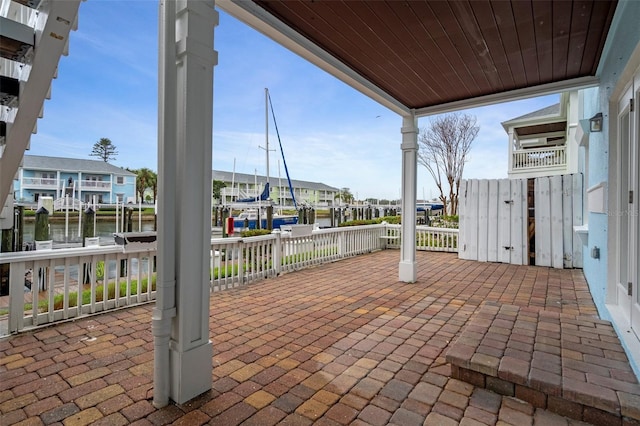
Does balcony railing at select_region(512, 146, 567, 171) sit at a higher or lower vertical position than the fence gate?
higher

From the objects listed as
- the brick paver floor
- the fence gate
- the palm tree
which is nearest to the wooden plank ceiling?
the brick paver floor

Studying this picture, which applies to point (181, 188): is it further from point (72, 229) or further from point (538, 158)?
point (72, 229)

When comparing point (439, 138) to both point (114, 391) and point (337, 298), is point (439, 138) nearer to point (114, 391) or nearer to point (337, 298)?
point (337, 298)

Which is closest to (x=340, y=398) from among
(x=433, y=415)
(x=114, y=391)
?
(x=433, y=415)

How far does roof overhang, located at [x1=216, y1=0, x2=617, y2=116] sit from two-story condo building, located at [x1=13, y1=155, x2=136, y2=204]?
54.7 feet

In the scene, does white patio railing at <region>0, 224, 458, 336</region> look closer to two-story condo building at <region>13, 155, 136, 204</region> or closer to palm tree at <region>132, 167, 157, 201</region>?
two-story condo building at <region>13, 155, 136, 204</region>

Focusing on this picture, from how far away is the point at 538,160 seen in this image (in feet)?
35.4

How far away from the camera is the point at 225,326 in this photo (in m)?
2.97

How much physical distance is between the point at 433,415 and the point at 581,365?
1.06 meters

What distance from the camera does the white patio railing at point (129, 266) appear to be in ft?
9.18

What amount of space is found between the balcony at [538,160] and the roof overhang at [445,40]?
8.29 meters

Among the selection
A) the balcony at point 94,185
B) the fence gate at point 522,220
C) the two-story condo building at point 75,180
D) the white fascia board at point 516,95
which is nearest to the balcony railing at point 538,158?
the fence gate at point 522,220

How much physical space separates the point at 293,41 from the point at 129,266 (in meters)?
2.83

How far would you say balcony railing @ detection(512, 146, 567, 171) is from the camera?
10.2 meters
